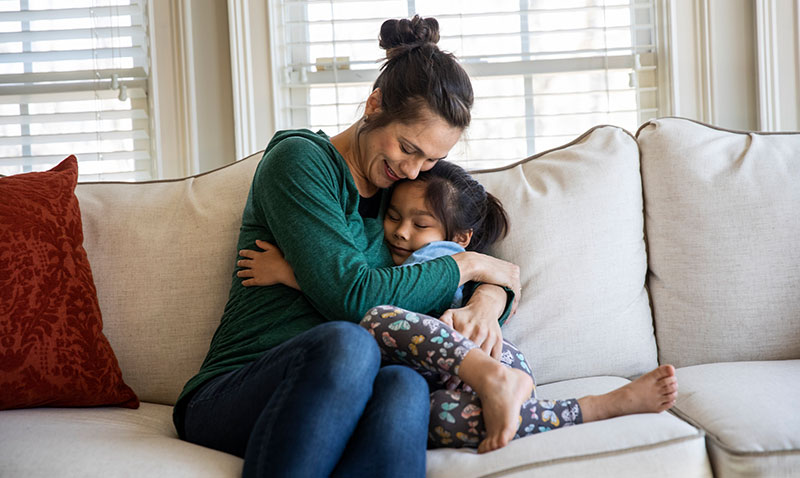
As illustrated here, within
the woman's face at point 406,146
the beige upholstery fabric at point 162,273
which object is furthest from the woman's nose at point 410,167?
the beige upholstery fabric at point 162,273

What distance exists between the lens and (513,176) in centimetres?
183

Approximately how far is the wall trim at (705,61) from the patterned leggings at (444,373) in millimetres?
1429

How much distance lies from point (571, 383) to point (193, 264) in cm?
93

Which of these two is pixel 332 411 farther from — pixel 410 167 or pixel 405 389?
pixel 410 167

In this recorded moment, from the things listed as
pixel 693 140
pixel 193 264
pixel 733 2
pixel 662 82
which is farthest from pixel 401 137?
pixel 733 2

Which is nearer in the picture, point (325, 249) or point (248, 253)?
point (325, 249)

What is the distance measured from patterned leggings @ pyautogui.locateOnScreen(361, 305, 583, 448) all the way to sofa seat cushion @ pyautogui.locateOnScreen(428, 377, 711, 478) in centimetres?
6

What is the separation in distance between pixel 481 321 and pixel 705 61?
1.44m

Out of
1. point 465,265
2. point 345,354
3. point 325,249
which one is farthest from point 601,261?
point 345,354

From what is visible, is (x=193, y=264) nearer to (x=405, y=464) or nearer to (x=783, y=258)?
(x=405, y=464)

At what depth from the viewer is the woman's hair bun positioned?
1552 mm

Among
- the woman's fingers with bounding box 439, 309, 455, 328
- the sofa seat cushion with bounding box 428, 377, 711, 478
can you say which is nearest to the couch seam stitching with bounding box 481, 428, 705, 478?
the sofa seat cushion with bounding box 428, 377, 711, 478

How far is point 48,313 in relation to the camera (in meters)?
1.50

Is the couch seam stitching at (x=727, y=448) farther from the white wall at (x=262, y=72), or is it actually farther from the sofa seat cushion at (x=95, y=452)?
Answer: the white wall at (x=262, y=72)
